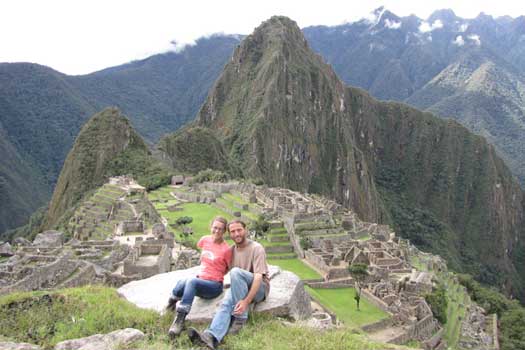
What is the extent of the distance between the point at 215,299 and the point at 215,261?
26.6 inches

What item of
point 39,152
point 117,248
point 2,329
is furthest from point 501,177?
point 2,329

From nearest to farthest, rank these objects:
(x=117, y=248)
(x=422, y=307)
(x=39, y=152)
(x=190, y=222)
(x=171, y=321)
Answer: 1. (x=171, y=321)
2. (x=117, y=248)
3. (x=422, y=307)
4. (x=190, y=222)
5. (x=39, y=152)

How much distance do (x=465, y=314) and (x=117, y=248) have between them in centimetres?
2700

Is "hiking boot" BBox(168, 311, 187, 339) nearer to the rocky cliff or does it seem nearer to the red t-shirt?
the red t-shirt

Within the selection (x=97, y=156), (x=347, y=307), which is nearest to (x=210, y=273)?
(x=347, y=307)

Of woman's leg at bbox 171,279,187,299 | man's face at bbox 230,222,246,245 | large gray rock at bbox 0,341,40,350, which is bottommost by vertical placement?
large gray rock at bbox 0,341,40,350

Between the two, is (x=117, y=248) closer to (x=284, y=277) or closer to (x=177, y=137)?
(x=284, y=277)

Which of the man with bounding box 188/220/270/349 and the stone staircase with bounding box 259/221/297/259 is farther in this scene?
the stone staircase with bounding box 259/221/297/259

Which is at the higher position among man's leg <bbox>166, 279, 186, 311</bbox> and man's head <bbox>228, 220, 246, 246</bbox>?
man's head <bbox>228, 220, 246, 246</bbox>

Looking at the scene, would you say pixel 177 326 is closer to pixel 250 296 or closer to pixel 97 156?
pixel 250 296

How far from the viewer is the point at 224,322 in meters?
8.16

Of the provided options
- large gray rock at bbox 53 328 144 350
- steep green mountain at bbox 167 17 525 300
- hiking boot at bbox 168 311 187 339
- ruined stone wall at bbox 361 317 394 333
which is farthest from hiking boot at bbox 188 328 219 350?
steep green mountain at bbox 167 17 525 300

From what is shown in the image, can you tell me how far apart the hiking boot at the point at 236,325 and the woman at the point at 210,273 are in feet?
2.69

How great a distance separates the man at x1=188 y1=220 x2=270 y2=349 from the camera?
7949 millimetres
